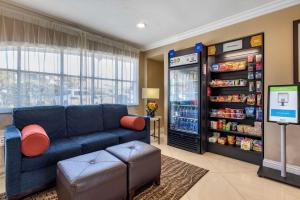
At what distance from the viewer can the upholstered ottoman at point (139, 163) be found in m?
1.72

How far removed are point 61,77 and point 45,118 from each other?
854mm

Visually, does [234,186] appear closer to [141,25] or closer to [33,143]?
[33,143]

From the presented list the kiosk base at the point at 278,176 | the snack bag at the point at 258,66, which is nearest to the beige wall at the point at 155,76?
the snack bag at the point at 258,66

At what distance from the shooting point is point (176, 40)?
3.65 meters

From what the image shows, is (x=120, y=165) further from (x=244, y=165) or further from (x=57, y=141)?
(x=244, y=165)

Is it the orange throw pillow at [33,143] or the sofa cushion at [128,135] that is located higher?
the orange throw pillow at [33,143]

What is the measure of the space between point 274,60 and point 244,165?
5.56 feet

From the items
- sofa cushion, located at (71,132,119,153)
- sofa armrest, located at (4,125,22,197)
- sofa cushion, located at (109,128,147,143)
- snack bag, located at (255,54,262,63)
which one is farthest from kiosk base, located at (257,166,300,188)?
sofa armrest, located at (4,125,22,197)

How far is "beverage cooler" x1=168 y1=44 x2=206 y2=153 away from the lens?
3.09 meters

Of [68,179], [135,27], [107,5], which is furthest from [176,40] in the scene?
[68,179]

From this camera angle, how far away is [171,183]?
82.0 inches

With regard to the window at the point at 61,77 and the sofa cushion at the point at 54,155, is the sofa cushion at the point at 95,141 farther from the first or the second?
the window at the point at 61,77

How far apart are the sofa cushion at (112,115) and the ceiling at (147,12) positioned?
1.58 m

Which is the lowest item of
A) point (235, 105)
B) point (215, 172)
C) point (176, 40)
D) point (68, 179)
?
point (215, 172)
